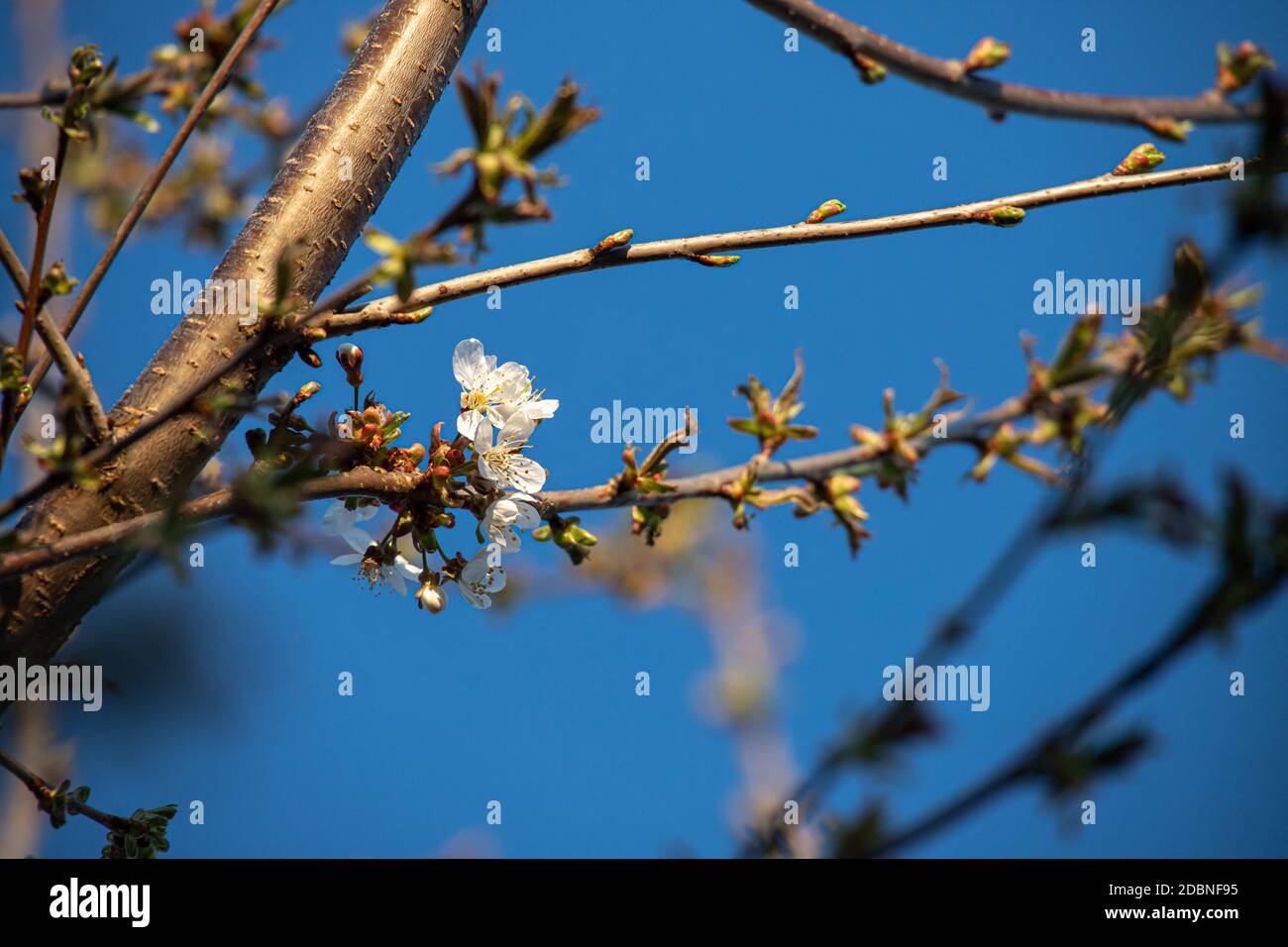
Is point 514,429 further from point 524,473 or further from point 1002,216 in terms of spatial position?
point 1002,216

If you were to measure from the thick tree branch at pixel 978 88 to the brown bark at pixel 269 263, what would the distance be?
0.73 meters

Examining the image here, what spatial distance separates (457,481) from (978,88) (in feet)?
4.58

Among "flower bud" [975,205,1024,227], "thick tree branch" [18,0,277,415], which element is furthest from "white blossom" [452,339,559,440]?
"flower bud" [975,205,1024,227]

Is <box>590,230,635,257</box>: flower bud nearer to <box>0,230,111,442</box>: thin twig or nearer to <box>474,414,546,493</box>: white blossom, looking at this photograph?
<box>474,414,546,493</box>: white blossom

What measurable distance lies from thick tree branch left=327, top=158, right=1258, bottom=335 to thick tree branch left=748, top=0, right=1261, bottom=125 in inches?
11.8

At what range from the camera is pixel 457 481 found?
6.33 ft

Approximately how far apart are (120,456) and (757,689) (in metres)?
11.2

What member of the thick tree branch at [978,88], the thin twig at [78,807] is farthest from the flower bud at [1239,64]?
the thin twig at [78,807]

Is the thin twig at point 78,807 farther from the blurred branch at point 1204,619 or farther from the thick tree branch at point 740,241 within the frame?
the blurred branch at point 1204,619

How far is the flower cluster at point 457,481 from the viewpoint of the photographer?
187 cm

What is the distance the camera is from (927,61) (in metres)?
2.11

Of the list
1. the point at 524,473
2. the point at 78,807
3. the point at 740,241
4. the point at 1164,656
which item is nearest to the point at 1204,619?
the point at 1164,656

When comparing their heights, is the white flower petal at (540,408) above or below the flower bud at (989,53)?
below
